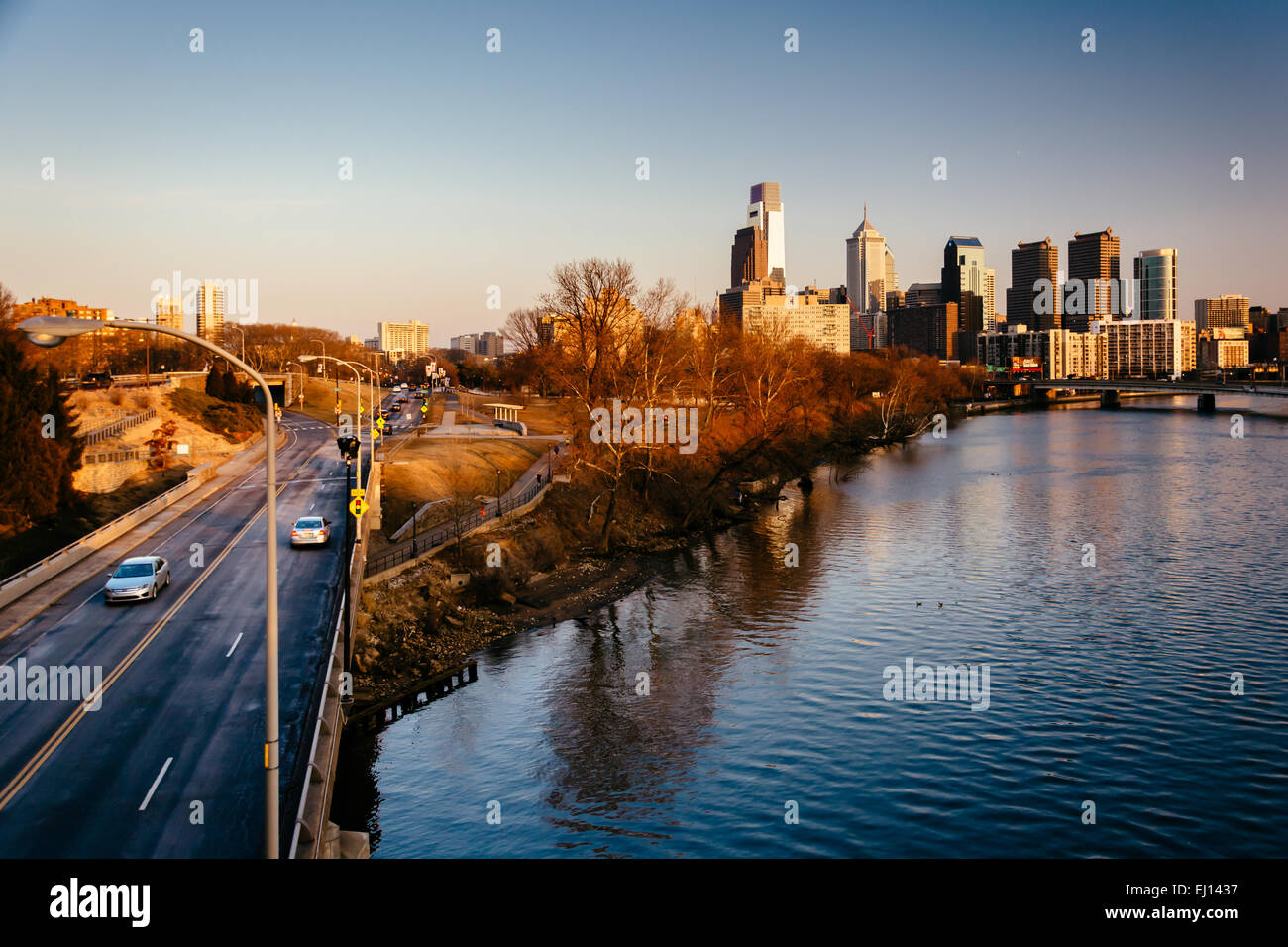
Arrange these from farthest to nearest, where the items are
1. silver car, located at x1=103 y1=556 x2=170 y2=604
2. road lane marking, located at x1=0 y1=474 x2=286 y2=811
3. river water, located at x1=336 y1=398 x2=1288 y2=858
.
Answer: silver car, located at x1=103 y1=556 x2=170 y2=604 → river water, located at x1=336 y1=398 x2=1288 y2=858 → road lane marking, located at x1=0 y1=474 x2=286 y2=811

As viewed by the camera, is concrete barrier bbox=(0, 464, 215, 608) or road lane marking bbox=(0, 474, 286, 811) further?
concrete barrier bbox=(0, 464, 215, 608)

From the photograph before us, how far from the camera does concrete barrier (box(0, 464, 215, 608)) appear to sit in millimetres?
29281

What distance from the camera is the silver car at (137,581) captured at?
28703mm

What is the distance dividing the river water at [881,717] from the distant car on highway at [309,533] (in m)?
9.53

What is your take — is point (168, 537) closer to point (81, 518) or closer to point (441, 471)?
point (81, 518)

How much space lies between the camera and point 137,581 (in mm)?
28953

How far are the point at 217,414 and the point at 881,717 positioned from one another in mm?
67677

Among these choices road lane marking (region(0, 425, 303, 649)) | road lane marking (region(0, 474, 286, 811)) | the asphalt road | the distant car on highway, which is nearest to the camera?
the asphalt road

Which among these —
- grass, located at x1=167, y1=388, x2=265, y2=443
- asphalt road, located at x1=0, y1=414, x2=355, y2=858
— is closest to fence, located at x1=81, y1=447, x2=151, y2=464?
grass, located at x1=167, y1=388, x2=265, y2=443

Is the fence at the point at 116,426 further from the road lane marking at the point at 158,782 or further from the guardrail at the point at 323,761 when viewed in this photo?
the road lane marking at the point at 158,782

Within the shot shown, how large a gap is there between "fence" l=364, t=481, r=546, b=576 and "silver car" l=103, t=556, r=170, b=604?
745 centimetres

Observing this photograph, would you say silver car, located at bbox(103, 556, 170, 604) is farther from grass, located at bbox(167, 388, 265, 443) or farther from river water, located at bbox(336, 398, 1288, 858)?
grass, located at bbox(167, 388, 265, 443)

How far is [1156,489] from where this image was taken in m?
67.3

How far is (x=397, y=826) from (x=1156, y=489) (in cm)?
6437
